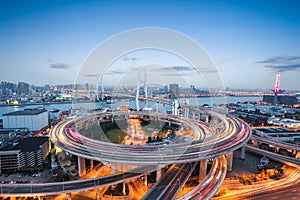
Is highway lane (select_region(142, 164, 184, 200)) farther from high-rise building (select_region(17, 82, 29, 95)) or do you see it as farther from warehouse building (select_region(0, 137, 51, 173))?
high-rise building (select_region(17, 82, 29, 95))

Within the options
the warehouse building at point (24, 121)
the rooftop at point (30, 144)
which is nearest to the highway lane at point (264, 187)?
the rooftop at point (30, 144)

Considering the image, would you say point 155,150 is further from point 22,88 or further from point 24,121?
point 22,88

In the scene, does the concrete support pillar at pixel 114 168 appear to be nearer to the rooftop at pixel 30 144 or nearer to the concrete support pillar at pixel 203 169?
the concrete support pillar at pixel 203 169

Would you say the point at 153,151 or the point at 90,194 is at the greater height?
the point at 153,151

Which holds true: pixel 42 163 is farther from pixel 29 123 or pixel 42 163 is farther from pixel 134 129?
pixel 29 123

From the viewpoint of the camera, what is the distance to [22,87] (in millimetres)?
48219

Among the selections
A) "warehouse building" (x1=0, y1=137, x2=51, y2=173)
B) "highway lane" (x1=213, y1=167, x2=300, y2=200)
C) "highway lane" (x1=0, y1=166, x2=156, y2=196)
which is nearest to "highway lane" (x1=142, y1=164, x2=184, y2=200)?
"highway lane" (x1=0, y1=166, x2=156, y2=196)

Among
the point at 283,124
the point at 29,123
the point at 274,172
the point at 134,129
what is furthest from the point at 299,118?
the point at 29,123

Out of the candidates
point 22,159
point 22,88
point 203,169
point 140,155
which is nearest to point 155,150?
point 140,155

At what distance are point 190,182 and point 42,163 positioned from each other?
292 inches

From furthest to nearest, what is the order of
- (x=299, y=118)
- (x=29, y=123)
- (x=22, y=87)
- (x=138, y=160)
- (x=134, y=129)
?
(x=22, y=87) < (x=299, y=118) < (x=29, y=123) < (x=134, y=129) < (x=138, y=160)

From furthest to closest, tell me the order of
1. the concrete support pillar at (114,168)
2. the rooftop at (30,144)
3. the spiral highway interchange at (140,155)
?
the rooftop at (30,144), the concrete support pillar at (114,168), the spiral highway interchange at (140,155)

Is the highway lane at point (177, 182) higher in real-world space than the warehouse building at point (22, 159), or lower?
higher

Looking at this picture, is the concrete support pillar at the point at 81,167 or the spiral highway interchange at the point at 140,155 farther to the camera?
the concrete support pillar at the point at 81,167
